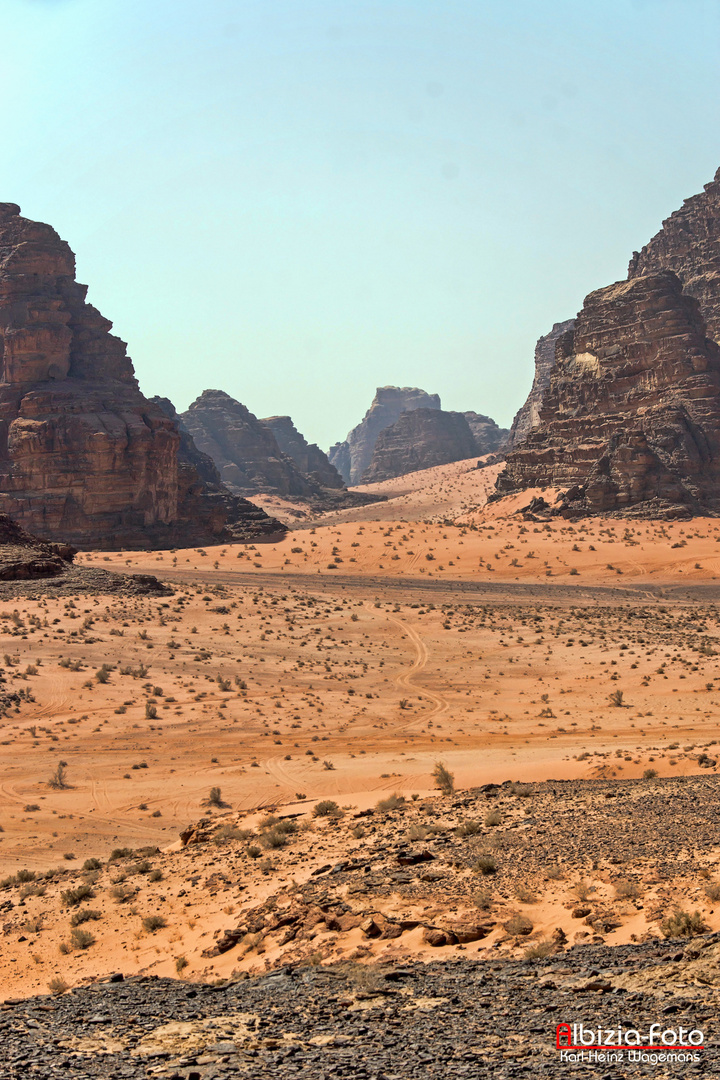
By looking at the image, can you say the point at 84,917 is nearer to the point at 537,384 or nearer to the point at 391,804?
the point at 391,804

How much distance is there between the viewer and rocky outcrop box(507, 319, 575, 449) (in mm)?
150875

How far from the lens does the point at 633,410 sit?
7475cm

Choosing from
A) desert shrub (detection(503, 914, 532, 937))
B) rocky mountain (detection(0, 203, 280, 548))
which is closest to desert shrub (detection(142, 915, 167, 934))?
desert shrub (detection(503, 914, 532, 937))

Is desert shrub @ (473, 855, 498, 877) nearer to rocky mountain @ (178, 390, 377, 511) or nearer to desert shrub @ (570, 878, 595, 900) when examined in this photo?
desert shrub @ (570, 878, 595, 900)

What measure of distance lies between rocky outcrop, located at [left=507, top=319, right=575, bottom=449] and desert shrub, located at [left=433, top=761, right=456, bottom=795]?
431 feet

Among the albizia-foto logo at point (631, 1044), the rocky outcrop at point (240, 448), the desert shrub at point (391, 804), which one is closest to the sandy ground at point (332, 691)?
the desert shrub at point (391, 804)

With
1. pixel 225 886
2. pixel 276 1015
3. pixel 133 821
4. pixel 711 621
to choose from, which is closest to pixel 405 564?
pixel 711 621

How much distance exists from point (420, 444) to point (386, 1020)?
537ft

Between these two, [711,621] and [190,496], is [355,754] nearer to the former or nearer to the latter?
[711,621]

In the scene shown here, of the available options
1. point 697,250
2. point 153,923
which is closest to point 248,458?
point 697,250

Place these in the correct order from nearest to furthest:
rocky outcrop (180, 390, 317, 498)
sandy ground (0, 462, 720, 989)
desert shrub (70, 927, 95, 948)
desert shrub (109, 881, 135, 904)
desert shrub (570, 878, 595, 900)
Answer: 1. desert shrub (570, 878, 595, 900)
2. desert shrub (70, 927, 95, 948)
3. desert shrub (109, 881, 135, 904)
4. sandy ground (0, 462, 720, 989)
5. rocky outcrop (180, 390, 317, 498)

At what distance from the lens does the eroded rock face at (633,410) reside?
2719 inches

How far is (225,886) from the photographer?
39.5 ft

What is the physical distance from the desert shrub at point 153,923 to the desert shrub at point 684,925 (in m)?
6.14
